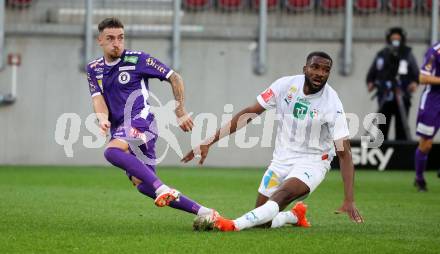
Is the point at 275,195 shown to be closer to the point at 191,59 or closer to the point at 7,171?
the point at 7,171

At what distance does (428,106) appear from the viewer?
13898 millimetres

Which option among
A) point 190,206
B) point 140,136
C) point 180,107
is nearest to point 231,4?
point 140,136

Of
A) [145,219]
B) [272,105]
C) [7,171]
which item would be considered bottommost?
[7,171]

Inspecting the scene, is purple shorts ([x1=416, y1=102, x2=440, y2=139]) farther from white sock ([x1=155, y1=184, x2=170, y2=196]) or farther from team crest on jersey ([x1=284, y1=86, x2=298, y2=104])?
white sock ([x1=155, y1=184, x2=170, y2=196])

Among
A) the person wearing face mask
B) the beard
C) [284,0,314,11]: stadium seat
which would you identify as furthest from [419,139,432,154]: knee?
[284,0,314,11]: stadium seat

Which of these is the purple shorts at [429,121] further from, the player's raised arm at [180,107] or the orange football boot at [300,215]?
the player's raised arm at [180,107]

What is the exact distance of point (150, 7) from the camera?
2153 cm

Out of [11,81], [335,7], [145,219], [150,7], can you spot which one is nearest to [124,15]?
[150,7]

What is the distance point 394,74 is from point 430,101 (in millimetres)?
5588

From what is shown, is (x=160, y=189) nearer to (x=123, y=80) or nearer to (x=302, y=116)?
(x=123, y=80)

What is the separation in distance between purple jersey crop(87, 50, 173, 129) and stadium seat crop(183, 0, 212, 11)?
12.8 m

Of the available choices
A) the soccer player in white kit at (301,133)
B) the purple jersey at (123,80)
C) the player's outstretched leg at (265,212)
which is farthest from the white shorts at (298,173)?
the purple jersey at (123,80)

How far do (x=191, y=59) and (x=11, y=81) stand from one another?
3731 mm

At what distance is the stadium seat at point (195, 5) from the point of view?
21.7 m
